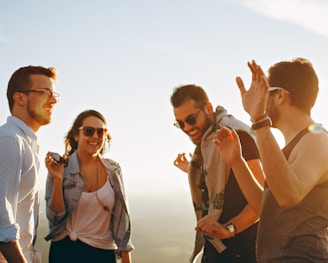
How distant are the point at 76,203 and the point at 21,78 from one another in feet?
6.80

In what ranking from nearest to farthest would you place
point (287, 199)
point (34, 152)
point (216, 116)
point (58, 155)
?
point (287, 199), point (34, 152), point (216, 116), point (58, 155)

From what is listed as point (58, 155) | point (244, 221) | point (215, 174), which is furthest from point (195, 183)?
point (58, 155)

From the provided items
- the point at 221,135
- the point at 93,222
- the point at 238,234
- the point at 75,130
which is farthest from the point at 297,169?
the point at 75,130

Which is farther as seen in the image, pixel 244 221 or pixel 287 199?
pixel 244 221

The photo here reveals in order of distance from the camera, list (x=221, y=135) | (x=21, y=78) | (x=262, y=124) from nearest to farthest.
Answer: (x=262, y=124), (x=221, y=135), (x=21, y=78)

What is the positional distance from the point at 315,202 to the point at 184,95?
254 centimetres

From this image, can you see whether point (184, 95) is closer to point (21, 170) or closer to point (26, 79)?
point (26, 79)

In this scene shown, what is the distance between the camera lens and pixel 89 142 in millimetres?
6246

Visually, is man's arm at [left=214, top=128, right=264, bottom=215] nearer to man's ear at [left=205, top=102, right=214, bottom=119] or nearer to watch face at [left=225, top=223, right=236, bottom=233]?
watch face at [left=225, top=223, right=236, bottom=233]

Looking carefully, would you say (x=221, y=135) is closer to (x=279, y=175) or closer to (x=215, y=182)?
(x=215, y=182)

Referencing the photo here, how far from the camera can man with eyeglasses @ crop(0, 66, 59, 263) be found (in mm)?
3400

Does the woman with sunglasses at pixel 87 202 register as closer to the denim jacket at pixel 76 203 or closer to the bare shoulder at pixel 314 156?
the denim jacket at pixel 76 203

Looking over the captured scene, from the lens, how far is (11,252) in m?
3.38

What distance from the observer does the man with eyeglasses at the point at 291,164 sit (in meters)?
2.89
